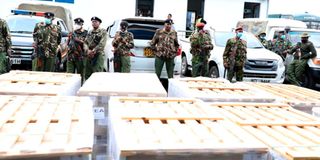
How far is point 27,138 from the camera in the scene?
2074 mm

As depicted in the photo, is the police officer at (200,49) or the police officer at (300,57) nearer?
the police officer at (200,49)

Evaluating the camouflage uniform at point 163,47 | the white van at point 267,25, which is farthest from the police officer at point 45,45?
the white van at point 267,25

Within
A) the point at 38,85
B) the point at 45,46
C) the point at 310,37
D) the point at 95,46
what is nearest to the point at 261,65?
the point at 310,37

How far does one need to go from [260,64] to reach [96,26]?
434cm

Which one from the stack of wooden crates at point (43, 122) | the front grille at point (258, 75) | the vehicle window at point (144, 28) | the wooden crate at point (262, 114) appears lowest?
the front grille at point (258, 75)

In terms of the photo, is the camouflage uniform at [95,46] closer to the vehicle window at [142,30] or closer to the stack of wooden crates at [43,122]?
the vehicle window at [142,30]

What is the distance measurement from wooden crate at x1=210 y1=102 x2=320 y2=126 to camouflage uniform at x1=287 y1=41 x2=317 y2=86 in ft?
22.6

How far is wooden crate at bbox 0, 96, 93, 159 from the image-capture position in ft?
6.19

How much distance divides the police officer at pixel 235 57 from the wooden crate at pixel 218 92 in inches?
155

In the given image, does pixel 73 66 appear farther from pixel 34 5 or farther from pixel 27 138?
pixel 34 5

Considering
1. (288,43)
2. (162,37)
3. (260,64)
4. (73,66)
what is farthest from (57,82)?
(288,43)

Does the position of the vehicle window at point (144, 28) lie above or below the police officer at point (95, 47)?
above

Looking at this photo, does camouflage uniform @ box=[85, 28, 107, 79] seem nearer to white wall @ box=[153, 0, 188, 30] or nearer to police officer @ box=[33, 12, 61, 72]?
police officer @ box=[33, 12, 61, 72]

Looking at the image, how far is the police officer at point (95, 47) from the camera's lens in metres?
7.27
